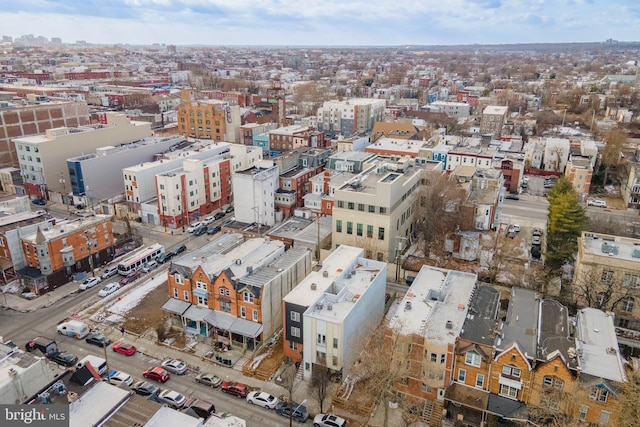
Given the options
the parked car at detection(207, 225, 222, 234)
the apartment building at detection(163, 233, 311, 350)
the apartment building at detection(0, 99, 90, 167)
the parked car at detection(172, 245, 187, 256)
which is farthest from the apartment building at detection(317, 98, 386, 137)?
the apartment building at detection(163, 233, 311, 350)

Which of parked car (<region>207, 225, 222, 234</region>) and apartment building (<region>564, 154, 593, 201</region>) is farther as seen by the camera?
apartment building (<region>564, 154, 593, 201</region>)

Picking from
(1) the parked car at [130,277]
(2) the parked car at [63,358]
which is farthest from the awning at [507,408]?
(1) the parked car at [130,277]

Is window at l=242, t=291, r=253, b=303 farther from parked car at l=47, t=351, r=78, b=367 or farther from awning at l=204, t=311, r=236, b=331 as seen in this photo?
parked car at l=47, t=351, r=78, b=367

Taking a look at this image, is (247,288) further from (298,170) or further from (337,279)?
(298,170)

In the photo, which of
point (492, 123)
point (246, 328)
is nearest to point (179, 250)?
point (246, 328)

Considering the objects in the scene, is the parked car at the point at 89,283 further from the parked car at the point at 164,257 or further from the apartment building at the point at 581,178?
the apartment building at the point at 581,178
